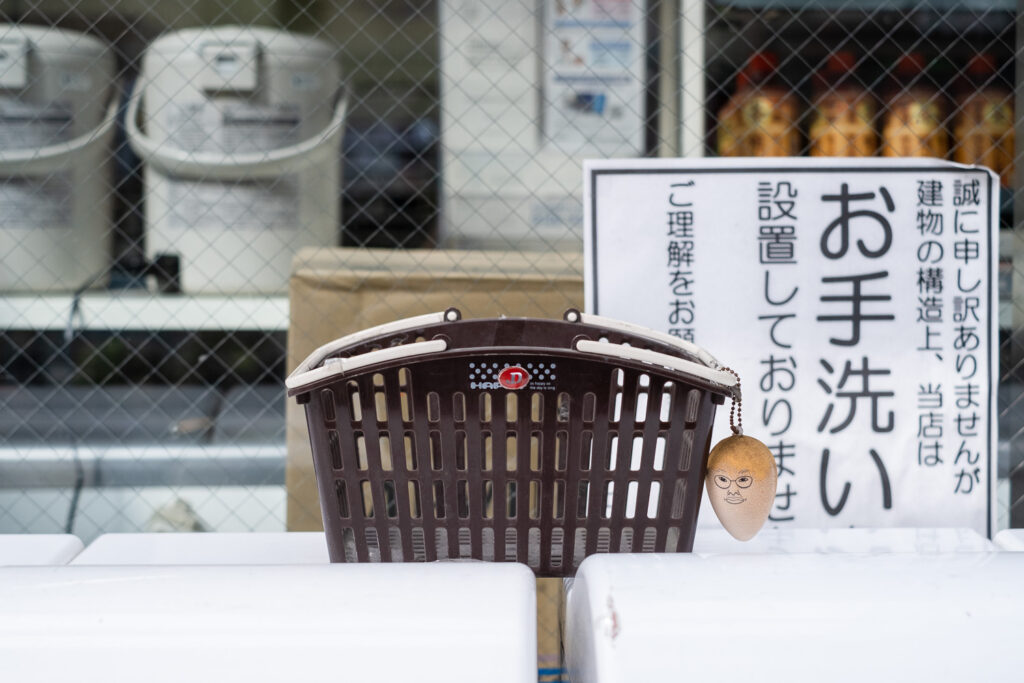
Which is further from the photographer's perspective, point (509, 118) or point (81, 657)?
point (509, 118)

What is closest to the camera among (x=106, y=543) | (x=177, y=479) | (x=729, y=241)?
(x=106, y=543)

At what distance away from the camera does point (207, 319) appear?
4.42 feet

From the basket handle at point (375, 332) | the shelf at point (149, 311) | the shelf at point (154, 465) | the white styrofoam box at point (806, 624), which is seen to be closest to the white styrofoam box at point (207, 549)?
the basket handle at point (375, 332)

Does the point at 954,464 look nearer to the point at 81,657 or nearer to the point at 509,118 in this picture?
the point at 509,118

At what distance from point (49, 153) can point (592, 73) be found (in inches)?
30.0

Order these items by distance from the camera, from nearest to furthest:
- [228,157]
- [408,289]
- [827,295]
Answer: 1. [827,295]
2. [408,289]
3. [228,157]

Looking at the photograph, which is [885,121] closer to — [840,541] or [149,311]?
[840,541]

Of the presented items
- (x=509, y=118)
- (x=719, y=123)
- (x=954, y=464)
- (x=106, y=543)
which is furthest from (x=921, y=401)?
(x=106, y=543)

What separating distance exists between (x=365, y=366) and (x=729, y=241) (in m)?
0.54

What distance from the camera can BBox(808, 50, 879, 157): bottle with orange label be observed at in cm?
131

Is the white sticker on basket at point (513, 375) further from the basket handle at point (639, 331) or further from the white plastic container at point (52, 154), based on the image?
the white plastic container at point (52, 154)

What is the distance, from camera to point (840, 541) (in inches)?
33.4

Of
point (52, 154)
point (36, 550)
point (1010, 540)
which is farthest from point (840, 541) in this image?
point (52, 154)

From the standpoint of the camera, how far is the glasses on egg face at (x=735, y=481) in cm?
69
